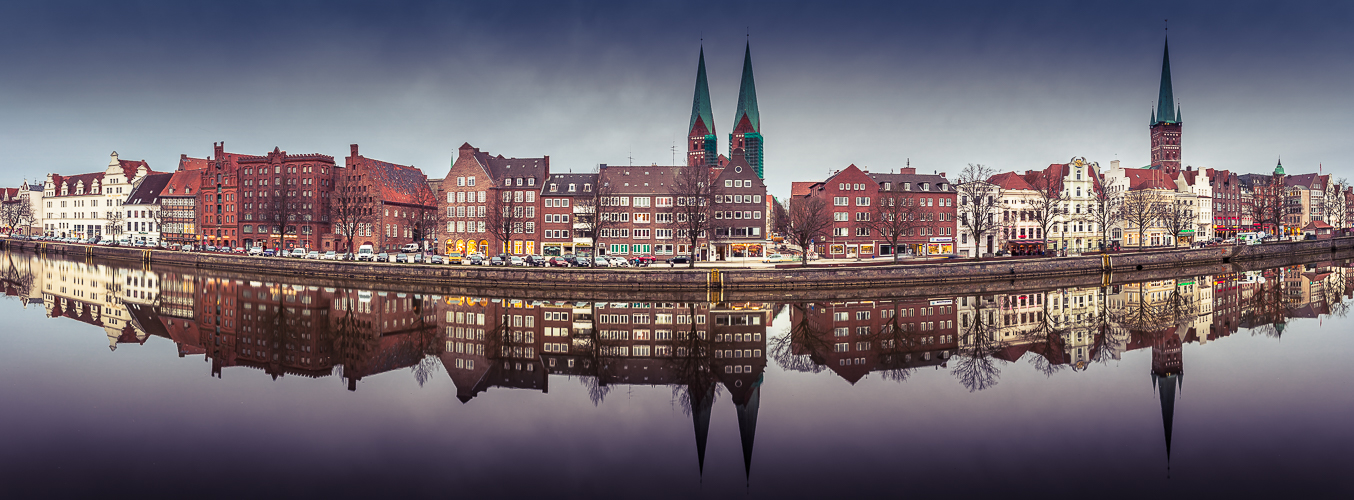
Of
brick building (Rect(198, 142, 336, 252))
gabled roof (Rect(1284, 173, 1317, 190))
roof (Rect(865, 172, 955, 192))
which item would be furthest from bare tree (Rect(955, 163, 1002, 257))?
A: gabled roof (Rect(1284, 173, 1317, 190))

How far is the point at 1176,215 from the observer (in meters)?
92.0

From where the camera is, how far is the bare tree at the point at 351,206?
8362 centimetres

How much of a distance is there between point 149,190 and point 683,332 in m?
120

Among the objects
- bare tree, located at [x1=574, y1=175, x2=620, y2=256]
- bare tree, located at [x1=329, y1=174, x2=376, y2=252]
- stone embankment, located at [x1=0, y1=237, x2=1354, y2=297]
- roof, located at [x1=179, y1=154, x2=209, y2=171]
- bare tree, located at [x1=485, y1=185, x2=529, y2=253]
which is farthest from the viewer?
roof, located at [x1=179, y1=154, x2=209, y2=171]


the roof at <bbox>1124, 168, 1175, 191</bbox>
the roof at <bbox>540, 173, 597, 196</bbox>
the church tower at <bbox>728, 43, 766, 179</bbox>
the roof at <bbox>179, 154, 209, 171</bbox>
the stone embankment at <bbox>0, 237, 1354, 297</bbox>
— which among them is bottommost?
the stone embankment at <bbox>0, 237, 1354, 297</bbox>

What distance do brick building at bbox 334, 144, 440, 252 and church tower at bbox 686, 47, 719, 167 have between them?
45.3 metres

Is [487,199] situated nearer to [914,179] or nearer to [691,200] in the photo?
[691,200]

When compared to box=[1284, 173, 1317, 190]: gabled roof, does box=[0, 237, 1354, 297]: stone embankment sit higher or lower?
lower

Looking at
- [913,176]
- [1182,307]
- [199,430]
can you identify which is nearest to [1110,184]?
[913,176]

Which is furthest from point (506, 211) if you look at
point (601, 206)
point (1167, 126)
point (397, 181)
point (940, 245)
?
point (1167, 126)

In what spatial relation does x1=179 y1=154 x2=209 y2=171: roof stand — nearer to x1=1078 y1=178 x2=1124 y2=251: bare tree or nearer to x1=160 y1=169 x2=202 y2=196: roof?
x1=160 y1=169 x2=202 y2=196: roof

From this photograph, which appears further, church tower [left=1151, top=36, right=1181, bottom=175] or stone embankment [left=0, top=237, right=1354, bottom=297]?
church tower [left=1151, top=36, right=1181, bottom=175]

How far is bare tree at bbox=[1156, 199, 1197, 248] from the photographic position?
9581 centimetres

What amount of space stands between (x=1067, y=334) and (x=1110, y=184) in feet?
283
